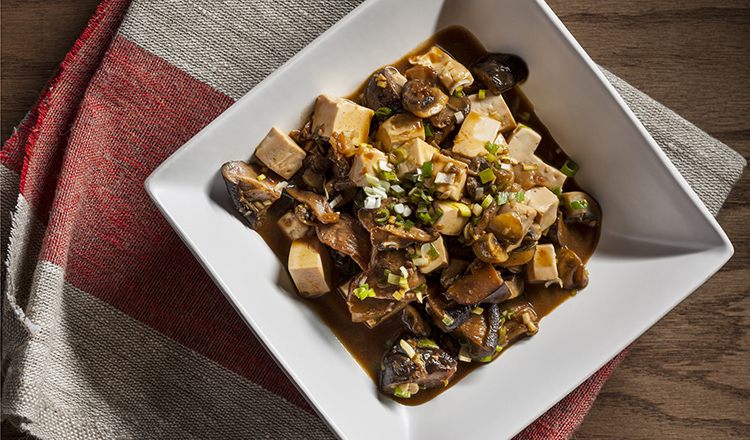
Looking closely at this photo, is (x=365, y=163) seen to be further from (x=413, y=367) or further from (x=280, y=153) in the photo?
(x=413, y=367)

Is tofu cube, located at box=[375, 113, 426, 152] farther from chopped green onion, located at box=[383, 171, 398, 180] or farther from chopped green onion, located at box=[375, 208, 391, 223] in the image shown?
chopped green onion, located at box=[375, 208, 391, 223]

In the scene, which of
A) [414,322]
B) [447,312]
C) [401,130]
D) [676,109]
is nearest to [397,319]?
[414,322]

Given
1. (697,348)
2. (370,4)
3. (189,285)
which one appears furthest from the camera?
(697,348)

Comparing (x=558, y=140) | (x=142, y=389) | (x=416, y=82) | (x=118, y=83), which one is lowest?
(x=142, y=389)

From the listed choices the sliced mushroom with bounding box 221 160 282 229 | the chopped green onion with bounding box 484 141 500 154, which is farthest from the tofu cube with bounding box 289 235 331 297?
the chopped green onion with bounding box 484 141 500 154

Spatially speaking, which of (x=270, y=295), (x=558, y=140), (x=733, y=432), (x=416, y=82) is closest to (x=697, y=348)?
(x=733, y=432)

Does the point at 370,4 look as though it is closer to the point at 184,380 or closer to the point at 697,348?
the point at 184,380

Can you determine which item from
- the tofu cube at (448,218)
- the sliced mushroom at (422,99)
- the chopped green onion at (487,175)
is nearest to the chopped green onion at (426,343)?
the tofu cube at (448,218)

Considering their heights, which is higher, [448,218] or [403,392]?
[448,218]
